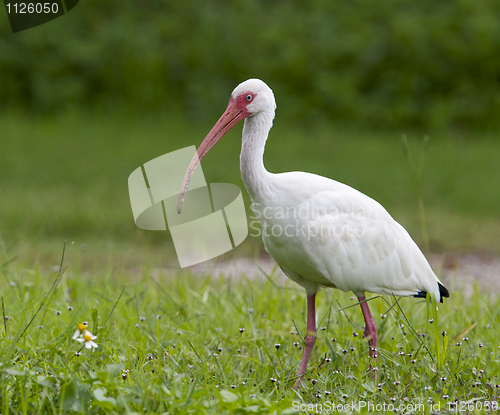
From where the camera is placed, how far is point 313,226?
130 inches

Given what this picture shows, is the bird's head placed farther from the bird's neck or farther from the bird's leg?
the bird's leg

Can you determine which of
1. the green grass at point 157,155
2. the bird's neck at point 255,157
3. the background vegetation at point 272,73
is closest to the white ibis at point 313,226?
the bird's neck at point 255,157

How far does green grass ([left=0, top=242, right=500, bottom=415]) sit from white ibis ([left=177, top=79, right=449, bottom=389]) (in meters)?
0.21

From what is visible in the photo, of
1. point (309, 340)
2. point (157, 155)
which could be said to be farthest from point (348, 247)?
point (157, 155)

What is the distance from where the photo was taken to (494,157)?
34.4 ft

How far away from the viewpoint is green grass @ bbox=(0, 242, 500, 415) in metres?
2.54

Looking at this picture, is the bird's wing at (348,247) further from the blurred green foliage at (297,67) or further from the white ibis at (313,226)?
the blurred green foliage at (297,67)

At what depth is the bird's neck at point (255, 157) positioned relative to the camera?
332cm

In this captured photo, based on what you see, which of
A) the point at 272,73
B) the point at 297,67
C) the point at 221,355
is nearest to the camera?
the point at 221,355

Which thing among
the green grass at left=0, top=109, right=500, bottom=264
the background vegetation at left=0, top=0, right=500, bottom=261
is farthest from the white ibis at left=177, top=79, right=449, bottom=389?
the background vegetation at left=0, top=0, right=500, bottom=261

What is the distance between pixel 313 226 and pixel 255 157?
493 millimetres

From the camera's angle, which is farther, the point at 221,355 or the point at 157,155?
the point at 157,155

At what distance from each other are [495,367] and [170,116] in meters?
9.82

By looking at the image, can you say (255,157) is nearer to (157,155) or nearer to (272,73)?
(157,155)
